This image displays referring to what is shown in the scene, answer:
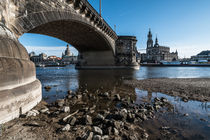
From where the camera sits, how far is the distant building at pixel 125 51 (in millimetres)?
44750

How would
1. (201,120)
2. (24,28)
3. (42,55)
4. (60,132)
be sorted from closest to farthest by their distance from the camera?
(60,132) < (201,120) < (24,28) < (42,55)

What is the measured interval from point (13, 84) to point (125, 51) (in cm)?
4412

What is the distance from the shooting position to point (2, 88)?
11.4 ft

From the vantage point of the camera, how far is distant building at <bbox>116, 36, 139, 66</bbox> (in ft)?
147

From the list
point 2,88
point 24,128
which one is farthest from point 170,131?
point 2,88

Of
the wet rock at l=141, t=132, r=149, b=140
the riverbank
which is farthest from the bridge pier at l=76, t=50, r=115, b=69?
the wet rock at l=141, t=132, r=149, b=140

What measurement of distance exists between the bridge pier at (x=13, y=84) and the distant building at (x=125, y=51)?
41.0 meters

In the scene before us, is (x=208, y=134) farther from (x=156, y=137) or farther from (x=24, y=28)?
(x=24, y=28)

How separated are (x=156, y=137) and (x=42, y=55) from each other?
182164 millimetres

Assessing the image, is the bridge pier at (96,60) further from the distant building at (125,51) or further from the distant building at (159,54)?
the distant building at (159,54)

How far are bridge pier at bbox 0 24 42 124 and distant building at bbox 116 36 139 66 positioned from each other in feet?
135

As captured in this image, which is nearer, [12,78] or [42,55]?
[12,78]

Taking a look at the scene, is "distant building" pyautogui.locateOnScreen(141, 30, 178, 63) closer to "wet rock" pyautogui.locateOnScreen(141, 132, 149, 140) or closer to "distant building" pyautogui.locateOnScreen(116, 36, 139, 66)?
"distant building" pyautogui.locateOnScreen(116, 36, 139, 66)

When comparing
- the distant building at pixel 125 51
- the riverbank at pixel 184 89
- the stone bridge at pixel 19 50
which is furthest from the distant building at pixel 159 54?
the stone bridge at pixel 19 50
